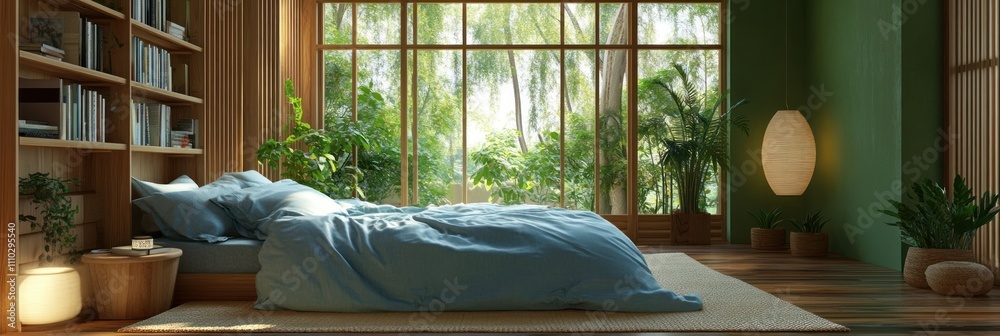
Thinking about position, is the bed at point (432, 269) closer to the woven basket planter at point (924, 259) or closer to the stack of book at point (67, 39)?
the stack of book at point (67, 39)

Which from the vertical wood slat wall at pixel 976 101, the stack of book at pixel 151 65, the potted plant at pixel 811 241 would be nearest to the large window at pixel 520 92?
the potted plant at pixel 811 241

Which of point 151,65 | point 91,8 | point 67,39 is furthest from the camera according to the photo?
point 151,65

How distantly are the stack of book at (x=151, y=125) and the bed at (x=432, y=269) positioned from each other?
0.87 m

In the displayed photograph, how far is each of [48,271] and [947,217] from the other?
5.23 meters

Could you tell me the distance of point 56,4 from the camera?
15.4ft

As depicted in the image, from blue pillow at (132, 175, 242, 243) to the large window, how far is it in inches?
152

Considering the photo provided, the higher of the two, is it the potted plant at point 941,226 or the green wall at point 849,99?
the green wall at point 849,99

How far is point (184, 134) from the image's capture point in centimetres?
595

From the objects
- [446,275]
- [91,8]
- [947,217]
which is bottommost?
[446,275]

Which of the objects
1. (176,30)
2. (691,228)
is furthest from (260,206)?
(691,228)

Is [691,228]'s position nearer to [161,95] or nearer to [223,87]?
[223,87]

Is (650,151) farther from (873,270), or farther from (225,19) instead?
(225,19)

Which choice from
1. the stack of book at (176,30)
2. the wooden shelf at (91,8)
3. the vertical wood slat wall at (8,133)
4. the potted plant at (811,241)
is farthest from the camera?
the potted plant at (811,241)

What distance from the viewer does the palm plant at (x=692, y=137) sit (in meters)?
8.59
